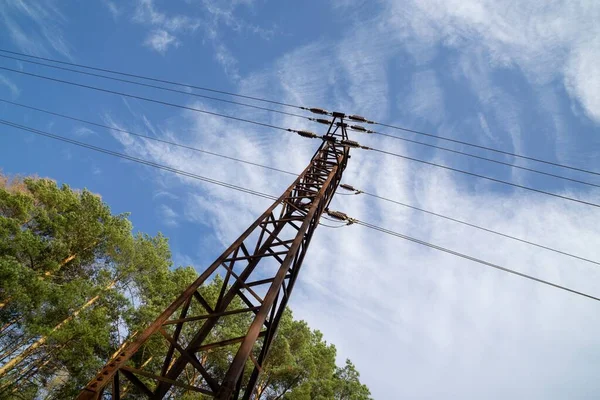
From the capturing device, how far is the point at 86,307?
14.6 m

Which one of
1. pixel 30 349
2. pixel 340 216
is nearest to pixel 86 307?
pixel 30 349

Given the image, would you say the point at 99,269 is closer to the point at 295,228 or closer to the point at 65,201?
the point at 65,201

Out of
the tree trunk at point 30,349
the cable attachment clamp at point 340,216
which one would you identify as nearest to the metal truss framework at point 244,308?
the cable attachment clamp at point 340,216

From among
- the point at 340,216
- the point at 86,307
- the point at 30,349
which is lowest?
the point at 30,349

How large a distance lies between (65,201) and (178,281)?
7.52 m

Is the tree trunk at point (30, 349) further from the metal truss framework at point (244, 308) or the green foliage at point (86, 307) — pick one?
the metal truss framework at point (244, 308)

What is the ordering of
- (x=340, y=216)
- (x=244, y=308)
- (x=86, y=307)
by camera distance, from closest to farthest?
(x=244, y=308) → (x=340, y=216) → (x=86, y=307)

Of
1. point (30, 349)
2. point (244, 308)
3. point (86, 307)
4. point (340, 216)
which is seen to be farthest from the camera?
point (86, 307)

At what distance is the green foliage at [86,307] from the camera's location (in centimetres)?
1286

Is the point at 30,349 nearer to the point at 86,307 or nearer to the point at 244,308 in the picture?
the point at 86,307

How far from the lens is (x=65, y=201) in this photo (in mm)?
17516

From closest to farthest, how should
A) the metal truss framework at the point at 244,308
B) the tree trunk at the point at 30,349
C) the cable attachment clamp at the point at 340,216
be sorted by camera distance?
1. the metal truss framework at the point at 244,308
2. the cable attachment clamp at the point at 340,216
3. the tree trunk at the point at 30,349

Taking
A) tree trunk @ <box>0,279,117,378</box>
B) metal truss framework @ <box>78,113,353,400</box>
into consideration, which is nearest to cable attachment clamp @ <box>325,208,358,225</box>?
metal truss framework @ <box>78,113,353,400</box>

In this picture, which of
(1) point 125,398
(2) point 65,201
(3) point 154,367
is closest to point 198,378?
(3) point 154,367
